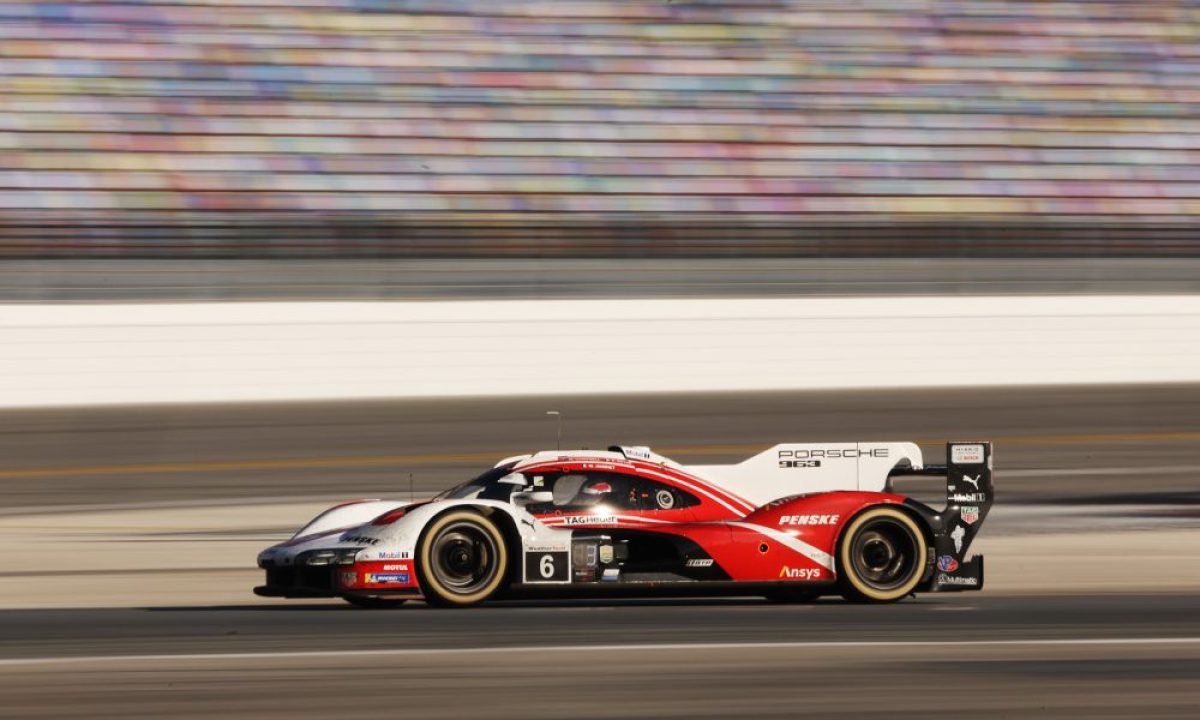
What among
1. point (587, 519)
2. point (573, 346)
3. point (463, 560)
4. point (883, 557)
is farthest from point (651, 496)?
Result: point (573, 346)

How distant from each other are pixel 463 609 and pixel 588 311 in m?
11.3

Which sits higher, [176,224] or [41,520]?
[176,224]

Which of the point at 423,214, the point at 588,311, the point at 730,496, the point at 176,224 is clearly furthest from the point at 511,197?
the point at 730,496

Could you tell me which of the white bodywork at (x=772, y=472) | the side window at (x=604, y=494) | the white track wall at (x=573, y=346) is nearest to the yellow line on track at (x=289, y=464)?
the white track wall at (x=573, y=346)

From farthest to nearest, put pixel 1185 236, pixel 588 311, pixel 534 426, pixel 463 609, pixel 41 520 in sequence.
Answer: pixel 1185 236 < pixel 588 311 < pixel 534 426 < pixel 41 520 < pixel 463 609

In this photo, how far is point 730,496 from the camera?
9.08 metres

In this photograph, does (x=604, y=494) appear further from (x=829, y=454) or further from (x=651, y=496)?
(x=829, y=454)

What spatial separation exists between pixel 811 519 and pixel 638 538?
92 cm

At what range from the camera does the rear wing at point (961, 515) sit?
29.2ft

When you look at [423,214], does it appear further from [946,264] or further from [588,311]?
[946,264]

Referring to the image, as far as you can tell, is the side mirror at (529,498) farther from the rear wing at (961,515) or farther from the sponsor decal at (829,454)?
the rear wing at (961,515)

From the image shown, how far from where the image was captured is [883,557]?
29.2 ft

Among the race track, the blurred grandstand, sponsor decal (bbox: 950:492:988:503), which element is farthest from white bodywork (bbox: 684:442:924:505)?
the blurred grandstand

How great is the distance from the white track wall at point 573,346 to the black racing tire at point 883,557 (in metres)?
10.4
